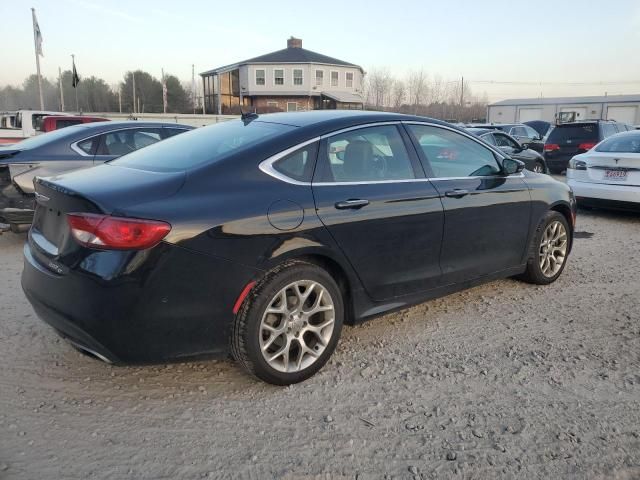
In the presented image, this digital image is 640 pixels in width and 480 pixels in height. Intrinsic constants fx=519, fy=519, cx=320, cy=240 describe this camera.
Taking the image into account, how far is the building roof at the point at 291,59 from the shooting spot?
4650 centimetres

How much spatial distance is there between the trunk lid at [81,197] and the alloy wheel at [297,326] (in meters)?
0.90

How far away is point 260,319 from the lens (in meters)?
2.95

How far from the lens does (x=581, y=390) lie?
3.13 metres

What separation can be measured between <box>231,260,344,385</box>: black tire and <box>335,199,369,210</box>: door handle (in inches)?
16.2

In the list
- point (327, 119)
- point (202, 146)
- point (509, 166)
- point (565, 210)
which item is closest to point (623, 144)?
point (565, 210)

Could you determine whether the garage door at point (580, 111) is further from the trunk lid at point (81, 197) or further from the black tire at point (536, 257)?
the trunk lid at point (81, 197)

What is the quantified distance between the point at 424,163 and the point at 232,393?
7.00 feet

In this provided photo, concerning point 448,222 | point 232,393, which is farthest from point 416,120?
point 232,393

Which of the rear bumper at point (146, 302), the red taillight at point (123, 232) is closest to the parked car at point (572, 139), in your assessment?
the rear bumper at point (146, 302)

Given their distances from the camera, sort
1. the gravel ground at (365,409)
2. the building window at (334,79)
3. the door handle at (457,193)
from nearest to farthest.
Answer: the gravel ground at (365,409), the door handle at (457,193), the building window at (334,79)

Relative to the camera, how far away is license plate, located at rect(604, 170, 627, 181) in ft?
25.6

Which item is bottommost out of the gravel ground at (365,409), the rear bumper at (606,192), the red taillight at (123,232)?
the gravel ground at (365,409)

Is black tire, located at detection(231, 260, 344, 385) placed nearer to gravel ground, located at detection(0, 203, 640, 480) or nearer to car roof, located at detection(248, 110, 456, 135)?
gravel ground, located at detection(0, 203, 640, 480)

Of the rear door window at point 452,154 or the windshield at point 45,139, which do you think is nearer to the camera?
the rear door window at point 452,154
